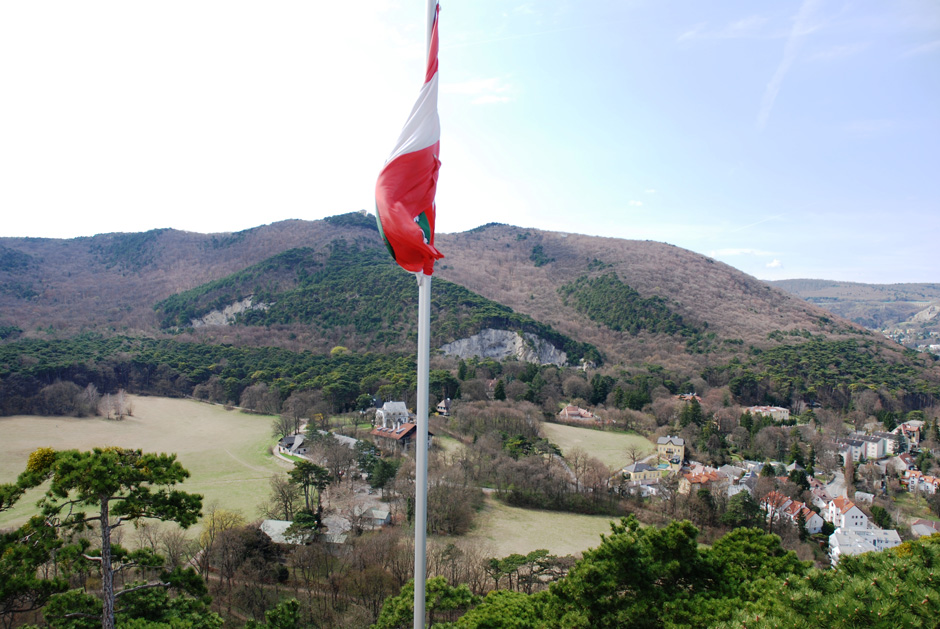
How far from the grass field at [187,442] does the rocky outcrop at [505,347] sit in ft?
93.1

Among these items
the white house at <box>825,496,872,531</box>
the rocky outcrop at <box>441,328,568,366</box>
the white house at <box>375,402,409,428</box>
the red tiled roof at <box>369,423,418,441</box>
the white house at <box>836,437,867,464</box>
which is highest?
the rocky outcrop at <box>441,328,568,366</box>

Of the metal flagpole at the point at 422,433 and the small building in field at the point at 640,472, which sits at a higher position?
the metal flagpole at the point at 422,433

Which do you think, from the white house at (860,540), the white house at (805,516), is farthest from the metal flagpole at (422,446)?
the white house at (805,516)

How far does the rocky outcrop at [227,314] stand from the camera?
7056 cm

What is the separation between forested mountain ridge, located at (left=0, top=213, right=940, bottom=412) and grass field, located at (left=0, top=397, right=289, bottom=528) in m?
22.4

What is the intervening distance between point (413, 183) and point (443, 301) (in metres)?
65.3

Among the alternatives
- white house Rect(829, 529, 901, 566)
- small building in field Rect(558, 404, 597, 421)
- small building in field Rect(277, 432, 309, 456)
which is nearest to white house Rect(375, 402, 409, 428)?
small building in field Rect(277, 432, 309, 456)

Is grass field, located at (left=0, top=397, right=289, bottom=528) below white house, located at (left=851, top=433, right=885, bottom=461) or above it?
above

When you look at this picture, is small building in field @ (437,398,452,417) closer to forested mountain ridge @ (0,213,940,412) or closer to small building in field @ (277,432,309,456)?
small building in field @ (277,432,309,456)

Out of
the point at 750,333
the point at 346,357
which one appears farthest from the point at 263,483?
the point at 750,333

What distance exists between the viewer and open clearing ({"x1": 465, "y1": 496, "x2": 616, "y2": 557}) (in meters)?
20.1

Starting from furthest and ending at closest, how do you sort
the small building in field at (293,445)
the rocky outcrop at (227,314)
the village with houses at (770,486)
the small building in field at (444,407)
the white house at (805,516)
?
the rocky outcrop at (227,314) < the small building in field at (444,407) < the small building in field at (293,445) < the white house at (805,516) < the village with houses at (770,486)

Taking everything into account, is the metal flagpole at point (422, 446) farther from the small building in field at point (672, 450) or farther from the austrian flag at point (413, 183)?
the small building in field at point (672, 450)

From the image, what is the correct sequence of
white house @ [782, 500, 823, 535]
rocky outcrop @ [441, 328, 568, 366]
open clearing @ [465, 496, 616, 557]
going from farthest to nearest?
1. rocky outcrop @ [441, 328, 568, 366]
2. white house @ [782, 500, 823, 535]
3. open clearing @ [465, 496, 616, 557]
